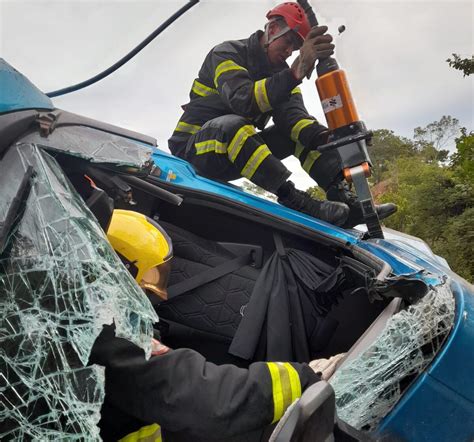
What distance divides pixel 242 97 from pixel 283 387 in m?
1.91

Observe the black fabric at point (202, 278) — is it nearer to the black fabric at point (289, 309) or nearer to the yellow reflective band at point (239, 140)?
the black fabric at point (289, 309)

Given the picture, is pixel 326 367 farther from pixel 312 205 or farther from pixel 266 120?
pixel 266 120

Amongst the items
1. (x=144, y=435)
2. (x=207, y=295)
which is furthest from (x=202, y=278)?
(x=144, y=435)

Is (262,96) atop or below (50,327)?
atop

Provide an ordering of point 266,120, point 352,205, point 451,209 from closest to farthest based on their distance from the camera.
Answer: point 352,205, point 266,120, point 451,209

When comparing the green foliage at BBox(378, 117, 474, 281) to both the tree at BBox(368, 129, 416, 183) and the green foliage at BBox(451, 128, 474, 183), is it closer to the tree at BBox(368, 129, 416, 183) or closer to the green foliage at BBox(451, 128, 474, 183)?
the green foliage at BBox(451, 128, 474, 183)

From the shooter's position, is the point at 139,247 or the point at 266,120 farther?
the point at 266,120

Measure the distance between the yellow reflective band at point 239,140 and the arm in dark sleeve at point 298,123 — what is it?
Answer: 24.7 inches

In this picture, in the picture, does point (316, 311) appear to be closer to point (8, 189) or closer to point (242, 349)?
point (242, 349)

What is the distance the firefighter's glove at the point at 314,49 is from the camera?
2568 millimetres

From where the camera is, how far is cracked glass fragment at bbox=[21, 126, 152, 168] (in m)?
1.21

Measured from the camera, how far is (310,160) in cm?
311

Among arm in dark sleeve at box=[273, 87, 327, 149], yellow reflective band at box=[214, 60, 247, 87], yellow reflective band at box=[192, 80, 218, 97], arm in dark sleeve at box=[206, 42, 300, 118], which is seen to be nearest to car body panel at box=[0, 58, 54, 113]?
arm in dark sleeve at box=[206, 42, 300, 118]

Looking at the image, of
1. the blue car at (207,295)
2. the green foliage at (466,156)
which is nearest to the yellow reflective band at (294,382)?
the blue car at (207,295)
